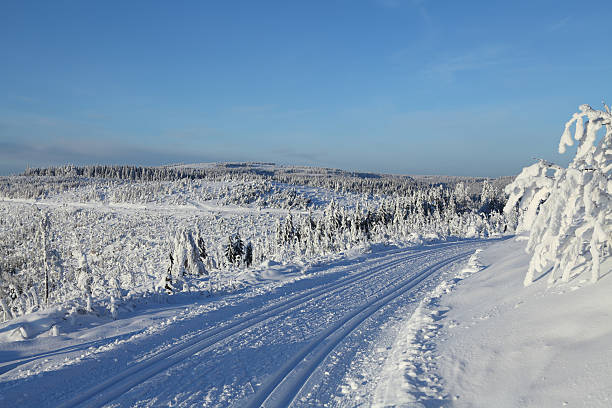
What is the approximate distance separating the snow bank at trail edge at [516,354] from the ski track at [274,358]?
155 centimetres

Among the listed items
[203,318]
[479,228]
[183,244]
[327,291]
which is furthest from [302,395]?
[479,228]

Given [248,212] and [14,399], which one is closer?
[14,399]

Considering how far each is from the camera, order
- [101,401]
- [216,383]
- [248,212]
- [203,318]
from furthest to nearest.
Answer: [248,212], [203,318], [216,383], [101,401]

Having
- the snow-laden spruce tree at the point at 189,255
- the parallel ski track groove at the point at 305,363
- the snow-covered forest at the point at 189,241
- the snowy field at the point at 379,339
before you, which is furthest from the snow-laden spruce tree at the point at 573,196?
Answer: the snow-laden spruce tree at the point at 189,255

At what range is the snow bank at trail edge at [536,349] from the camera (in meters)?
4.05

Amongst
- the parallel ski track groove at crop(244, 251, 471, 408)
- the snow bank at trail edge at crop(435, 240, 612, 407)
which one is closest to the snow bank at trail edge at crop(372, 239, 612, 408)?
the snow bank at trail edge at crop(435, 240, 612, 407)

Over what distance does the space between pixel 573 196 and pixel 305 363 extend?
18.6 feet

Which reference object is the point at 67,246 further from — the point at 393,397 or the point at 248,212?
the point at 393,397

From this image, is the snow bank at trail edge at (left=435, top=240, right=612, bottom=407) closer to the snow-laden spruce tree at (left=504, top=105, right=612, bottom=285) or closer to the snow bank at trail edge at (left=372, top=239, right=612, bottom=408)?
the snow bank at trail edge at (left=372, top=239, right=612, bottom=408)

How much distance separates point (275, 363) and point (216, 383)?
4.20ft

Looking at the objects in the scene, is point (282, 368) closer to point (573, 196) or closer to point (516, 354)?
point (516, 354)

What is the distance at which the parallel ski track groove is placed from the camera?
225 inches

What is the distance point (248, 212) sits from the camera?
195m

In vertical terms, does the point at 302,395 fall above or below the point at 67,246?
above
